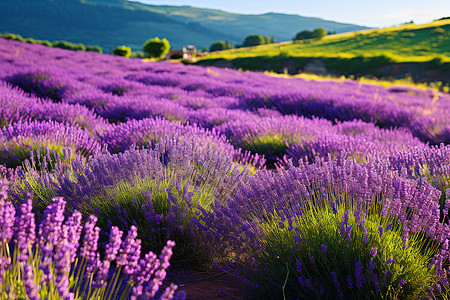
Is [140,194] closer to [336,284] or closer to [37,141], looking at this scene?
[336,284]

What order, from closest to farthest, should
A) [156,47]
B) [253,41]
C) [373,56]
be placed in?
1. [373,56]
2. [156,47]
3. [253,41]

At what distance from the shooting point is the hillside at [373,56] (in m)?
33.2

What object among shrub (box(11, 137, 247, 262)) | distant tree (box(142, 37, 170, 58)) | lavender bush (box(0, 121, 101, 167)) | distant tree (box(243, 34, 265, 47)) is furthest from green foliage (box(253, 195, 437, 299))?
distant tree (box(243, 34, 265, 47))

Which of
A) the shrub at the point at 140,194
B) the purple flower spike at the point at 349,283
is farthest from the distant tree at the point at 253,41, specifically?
the purple flower spike at the point at 349,283

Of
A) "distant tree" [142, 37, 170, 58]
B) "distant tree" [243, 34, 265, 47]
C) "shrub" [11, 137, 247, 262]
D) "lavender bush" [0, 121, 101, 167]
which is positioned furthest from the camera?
"distant tree" [243, 34, 265, 47]


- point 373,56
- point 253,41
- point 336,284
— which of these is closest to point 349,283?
point 336,284

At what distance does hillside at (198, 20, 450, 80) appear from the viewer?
1307 inches

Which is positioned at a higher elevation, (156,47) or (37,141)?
(156,47)

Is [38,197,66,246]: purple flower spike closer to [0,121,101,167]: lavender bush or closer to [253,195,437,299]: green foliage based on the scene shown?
[253,195,437,299]: green foliage

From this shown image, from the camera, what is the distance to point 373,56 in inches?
1417

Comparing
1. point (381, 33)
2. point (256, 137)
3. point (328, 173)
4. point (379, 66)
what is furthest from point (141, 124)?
point (381, 33)

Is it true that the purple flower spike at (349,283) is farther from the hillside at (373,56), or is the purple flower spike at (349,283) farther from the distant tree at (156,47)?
the distant tree at (156,47)

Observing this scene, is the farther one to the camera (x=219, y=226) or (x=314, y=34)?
(x=314, y=34)

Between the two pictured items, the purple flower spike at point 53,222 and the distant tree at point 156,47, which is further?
the distant tree at point 156,47
